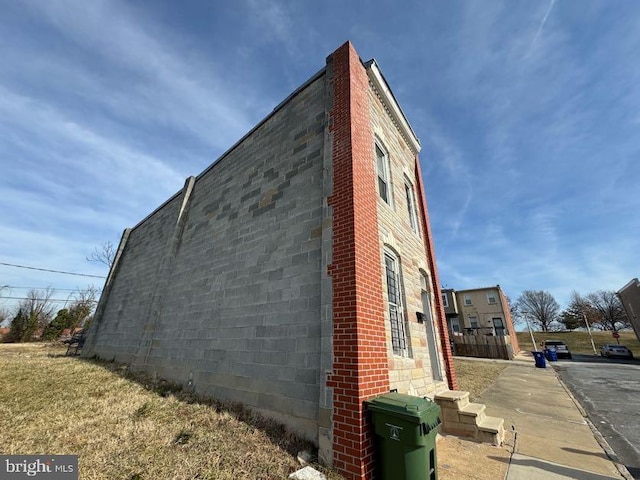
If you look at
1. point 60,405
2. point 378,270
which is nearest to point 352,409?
point 378,270

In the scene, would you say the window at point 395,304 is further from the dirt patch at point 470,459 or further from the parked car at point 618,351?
the parked car at point 618,351

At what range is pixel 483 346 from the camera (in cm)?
2819

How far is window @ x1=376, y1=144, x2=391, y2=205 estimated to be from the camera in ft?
25.8

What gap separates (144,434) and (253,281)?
3.29 metres

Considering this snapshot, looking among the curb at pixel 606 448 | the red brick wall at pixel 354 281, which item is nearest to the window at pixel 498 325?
the curb at pixel 606 448

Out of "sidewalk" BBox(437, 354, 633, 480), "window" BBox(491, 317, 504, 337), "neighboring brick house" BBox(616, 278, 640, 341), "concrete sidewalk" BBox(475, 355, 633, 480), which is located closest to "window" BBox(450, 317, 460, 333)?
"window" BBox(491, 317, 504, 337)

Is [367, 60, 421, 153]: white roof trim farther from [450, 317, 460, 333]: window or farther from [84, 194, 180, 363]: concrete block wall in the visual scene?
[450, 317, 460, 333]: window

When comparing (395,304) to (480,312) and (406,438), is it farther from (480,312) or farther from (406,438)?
(480,312)

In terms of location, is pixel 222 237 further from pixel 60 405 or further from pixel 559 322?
pixel 559 322

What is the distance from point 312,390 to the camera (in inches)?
181

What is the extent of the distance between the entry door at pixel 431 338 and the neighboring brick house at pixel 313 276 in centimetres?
5

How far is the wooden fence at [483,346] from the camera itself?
1067 inches

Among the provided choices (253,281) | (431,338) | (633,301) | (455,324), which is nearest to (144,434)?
(253,281)

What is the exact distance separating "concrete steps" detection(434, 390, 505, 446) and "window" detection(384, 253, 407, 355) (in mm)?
1369
